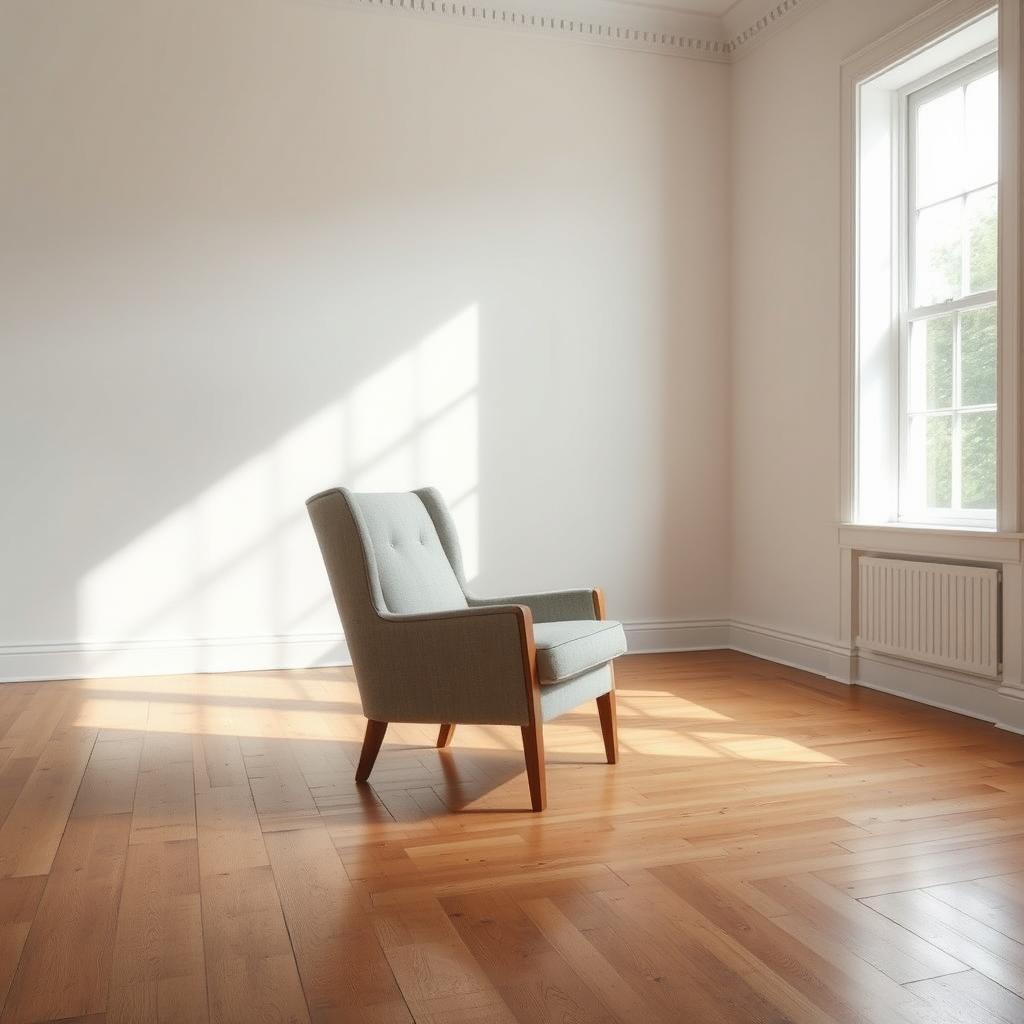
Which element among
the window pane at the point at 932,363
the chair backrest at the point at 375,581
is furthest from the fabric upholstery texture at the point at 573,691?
the window pane at the point at 932,363

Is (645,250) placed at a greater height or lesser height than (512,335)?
greater

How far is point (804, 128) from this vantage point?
205 inches

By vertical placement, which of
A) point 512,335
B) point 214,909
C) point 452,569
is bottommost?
point 214,909

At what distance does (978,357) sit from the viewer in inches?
169

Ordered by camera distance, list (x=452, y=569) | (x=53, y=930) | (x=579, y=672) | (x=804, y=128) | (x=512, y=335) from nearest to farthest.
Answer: (x=53, y=930)
(x=579, y=672)
(x=452, y=569)
(x=804, y=128)
(x=512, y=335)

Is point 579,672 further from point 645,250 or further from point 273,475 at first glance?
point 645,250

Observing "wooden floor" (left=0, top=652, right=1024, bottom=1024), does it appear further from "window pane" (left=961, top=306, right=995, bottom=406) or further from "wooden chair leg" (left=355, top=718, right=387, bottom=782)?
"window pane" (left=961, top=306, right=995, bottom=406)

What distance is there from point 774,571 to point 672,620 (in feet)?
2.18

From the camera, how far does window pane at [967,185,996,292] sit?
422 cm

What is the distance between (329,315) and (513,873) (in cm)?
352

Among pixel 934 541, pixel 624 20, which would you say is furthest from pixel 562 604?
pixel 624 20

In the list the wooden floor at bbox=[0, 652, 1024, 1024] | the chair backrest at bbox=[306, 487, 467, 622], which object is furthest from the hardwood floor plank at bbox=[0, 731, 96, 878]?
the chair backrest at bbox=[306, 487, 467, 622]

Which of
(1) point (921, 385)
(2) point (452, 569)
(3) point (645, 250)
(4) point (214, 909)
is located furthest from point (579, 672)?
(3) point (645, 250)

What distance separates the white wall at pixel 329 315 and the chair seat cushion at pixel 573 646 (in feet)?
7.11
